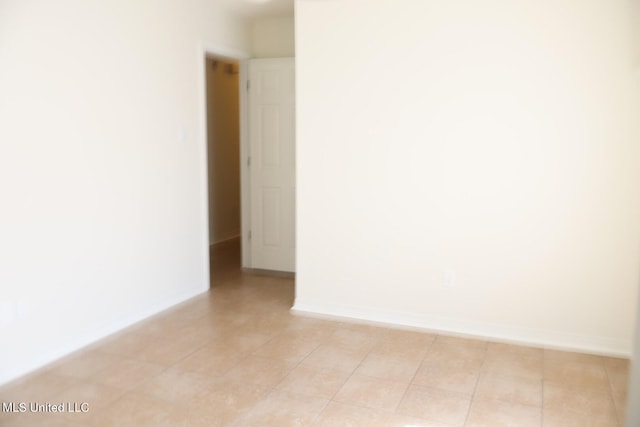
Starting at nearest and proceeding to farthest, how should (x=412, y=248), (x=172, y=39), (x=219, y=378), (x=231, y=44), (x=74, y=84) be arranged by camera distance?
1. (x=219, y=378)
2. (x=74, y=84)
3. (x=412, y=248)
4. (x=172, y=39)
5. (x=231, y=44)

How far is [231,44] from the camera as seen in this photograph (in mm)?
4719

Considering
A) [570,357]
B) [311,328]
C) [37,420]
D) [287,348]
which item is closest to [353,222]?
[311,328]

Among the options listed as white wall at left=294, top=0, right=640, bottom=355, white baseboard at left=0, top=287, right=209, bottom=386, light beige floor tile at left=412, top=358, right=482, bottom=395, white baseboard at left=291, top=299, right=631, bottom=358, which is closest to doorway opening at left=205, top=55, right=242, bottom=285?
white baseboard at left=0, top=287, right=209, bottom=386

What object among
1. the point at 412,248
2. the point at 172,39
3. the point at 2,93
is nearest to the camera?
the point at 2,93

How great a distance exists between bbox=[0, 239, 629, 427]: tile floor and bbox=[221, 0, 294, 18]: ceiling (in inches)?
105

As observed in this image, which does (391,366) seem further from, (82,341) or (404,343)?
(82,341)

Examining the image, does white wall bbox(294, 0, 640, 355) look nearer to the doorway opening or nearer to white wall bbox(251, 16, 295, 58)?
white wall bbox(251, 16, 295, 58)

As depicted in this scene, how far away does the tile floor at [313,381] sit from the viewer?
2.48 meters

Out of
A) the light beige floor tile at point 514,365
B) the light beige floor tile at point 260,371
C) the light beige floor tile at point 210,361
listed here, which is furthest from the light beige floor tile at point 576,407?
the light beige floor tile at point 210,361

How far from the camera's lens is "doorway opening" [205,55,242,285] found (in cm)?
627

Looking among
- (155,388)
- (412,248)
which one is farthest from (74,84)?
(412,248)

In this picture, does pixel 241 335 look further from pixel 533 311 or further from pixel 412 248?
pixel 533 311

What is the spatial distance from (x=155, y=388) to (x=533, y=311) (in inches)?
94.4

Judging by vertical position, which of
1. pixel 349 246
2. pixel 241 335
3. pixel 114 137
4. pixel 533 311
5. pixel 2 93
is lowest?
pixel 241 335
